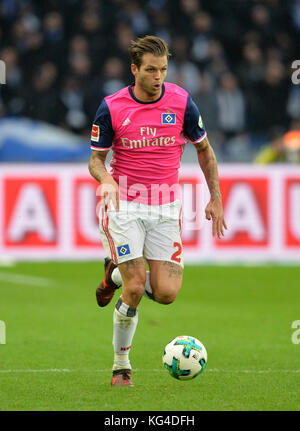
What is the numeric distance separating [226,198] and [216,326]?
5.46 m

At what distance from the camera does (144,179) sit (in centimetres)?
661

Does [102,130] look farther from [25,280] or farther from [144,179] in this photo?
[25,280]

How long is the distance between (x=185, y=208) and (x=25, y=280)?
8.66 ft

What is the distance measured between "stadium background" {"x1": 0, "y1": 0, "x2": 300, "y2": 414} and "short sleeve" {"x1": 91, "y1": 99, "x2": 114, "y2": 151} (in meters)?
1.70

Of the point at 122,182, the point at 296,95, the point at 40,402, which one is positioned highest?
the point at 296,95

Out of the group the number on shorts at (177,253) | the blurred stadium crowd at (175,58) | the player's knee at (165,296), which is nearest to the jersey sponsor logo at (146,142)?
the number on shorts at (177,253)

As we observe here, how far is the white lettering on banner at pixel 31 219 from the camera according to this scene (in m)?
14.4

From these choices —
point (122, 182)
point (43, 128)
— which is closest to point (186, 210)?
point (43, 128)

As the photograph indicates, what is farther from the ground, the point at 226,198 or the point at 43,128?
the point at 43,128

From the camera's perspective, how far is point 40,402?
5.73m

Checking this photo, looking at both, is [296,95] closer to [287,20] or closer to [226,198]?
[287,20]

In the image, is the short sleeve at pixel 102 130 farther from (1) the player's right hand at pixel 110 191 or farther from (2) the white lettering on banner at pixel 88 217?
(2) the white lettering on banner at pixel 88 217

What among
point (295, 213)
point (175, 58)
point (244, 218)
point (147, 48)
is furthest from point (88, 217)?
point (147, 48)

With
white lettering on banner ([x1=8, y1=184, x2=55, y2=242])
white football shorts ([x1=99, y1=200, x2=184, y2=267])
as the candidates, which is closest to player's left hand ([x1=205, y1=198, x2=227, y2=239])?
white football shorts ([x1=99, y1=200, x2=184, y2=267])
